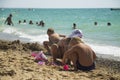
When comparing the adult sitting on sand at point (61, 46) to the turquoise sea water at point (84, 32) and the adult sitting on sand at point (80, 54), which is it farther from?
the turquoise sea water at point (84, 32)

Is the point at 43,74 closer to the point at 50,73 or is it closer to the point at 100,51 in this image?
the point at 50,73

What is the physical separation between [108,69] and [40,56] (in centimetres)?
185

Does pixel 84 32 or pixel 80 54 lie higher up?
pixel 80 54

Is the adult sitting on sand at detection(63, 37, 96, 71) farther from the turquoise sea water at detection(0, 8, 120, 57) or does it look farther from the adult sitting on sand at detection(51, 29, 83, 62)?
the turquoise sea water at detection(0, 8, 120, 57)

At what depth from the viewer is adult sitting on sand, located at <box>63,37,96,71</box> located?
227 inches

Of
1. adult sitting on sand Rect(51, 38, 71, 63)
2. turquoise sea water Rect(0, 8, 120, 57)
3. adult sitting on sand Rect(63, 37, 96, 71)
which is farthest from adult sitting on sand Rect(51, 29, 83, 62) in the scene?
turquoise sea water Rect(0, 8, 120, 57)

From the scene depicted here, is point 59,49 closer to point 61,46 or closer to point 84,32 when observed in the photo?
point 61,46

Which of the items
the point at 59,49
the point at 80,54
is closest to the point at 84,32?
the point at 59,49

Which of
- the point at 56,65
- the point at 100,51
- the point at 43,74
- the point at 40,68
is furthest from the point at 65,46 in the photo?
the point at 100,51

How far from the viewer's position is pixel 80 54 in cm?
579

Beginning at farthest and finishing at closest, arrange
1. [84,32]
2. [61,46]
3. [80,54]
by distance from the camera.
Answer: [84,32] → [61,46] → [80,54]

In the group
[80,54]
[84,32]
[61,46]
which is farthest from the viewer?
[84,32]

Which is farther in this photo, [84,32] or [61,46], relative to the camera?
[84,32]

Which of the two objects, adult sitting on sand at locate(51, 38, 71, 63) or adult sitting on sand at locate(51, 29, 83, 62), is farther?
adult sitting on sand at locate(51, 38, 71, 63)
